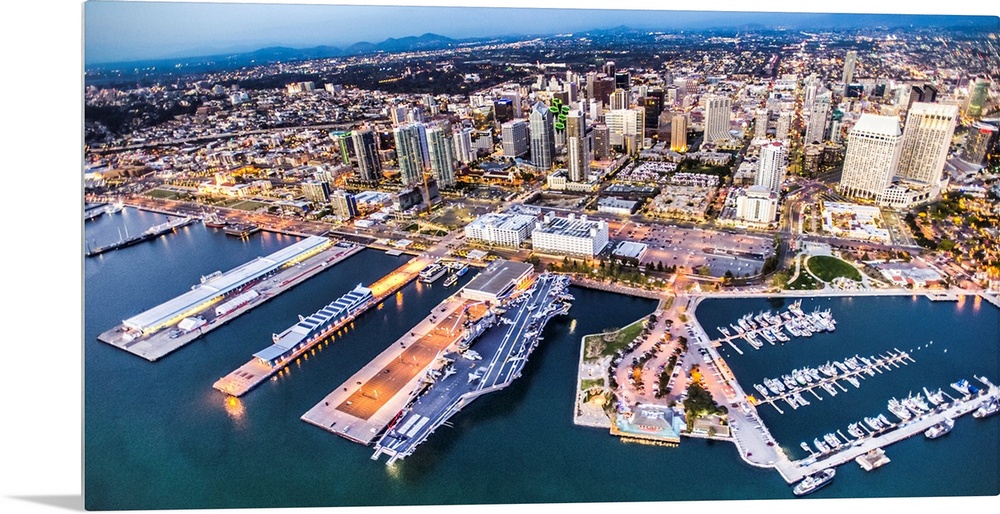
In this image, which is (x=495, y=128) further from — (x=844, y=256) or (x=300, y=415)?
(x=300, y=415)

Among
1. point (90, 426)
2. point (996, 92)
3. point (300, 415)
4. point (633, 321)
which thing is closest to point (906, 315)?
point (996, 92)

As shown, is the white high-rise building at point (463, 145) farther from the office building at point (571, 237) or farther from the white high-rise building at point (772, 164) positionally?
the white high-rise building at point (772, 164)

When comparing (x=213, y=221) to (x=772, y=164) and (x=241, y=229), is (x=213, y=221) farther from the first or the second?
(x=772, y=164)

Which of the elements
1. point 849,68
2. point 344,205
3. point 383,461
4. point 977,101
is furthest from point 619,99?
point 383,461

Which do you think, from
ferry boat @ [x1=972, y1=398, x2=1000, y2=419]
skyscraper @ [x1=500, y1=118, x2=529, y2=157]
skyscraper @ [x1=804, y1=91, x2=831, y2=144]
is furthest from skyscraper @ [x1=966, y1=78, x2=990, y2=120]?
skyscraper @ [x1=500, y1=118, x2=529, y2=157]

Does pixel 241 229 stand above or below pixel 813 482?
above

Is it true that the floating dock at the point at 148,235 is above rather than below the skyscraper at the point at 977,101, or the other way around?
below

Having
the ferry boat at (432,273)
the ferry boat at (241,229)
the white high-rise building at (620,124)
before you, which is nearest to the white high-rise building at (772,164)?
the white high-rise building at (620,124)
